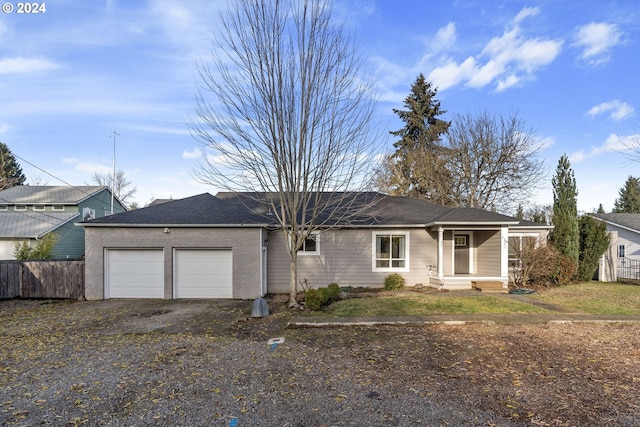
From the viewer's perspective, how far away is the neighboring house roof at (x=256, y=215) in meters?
11.0

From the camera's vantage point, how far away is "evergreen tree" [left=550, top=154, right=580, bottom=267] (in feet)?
44.0

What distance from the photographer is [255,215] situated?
471 inches

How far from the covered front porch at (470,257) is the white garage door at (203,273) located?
304 inches

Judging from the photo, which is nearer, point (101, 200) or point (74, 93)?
point (74, 93)

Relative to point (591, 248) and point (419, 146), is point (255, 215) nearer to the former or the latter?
point (591, 248)

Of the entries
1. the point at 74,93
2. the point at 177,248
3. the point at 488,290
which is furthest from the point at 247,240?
the point at 488,290

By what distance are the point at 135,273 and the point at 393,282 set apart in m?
9.36

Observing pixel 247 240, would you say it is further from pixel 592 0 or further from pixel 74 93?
pixel 592 0

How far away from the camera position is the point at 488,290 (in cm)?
1152

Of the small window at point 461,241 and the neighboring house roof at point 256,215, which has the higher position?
the neighboring house roof at point 256,215

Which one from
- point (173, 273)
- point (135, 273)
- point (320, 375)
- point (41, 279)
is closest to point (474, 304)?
point (320, 375)

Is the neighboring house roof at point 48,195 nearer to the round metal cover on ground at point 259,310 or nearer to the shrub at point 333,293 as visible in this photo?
the round metal cover on ground at point 259,310

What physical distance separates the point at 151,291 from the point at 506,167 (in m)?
22.3

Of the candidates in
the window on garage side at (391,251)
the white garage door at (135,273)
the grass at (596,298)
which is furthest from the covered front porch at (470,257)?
the white garage door at (135,273)
